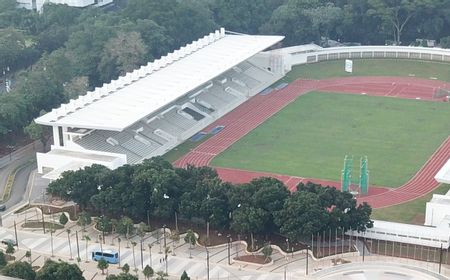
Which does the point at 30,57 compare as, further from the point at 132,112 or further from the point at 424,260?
the point at 424,260

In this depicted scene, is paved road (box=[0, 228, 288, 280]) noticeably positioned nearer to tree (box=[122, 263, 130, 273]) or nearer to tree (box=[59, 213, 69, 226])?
tree (box=[59, 213, 69, 226])

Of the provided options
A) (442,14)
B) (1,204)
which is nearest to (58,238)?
(1,204)

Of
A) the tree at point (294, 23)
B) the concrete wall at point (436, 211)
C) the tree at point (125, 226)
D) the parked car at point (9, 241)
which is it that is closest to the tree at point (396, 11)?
the tree at point (294, 23)

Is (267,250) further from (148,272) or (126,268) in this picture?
(126,268)

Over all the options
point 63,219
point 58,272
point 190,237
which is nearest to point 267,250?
point 190,237

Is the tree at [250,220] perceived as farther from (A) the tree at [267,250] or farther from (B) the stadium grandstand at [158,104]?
(B) the stadium grandstand at [158,104]

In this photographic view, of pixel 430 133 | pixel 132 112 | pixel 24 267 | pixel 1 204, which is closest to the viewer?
pixel 24 267
